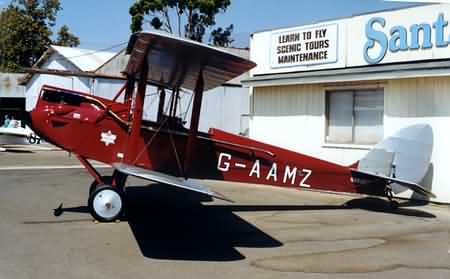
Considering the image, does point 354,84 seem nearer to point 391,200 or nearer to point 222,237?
point 391,200

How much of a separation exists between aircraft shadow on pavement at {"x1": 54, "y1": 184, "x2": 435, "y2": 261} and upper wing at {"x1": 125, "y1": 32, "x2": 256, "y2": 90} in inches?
95.9

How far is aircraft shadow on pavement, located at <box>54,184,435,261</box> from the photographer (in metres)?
7.02

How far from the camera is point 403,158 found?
1047cm

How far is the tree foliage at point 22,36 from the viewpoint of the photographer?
47.6 meters

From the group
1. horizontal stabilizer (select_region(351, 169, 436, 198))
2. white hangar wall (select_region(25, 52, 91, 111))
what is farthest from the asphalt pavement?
white hangar wall (select_region(25, 52, 91, 111))

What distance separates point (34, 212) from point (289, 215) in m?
4.56

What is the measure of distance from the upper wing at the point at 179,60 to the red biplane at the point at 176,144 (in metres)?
0.02

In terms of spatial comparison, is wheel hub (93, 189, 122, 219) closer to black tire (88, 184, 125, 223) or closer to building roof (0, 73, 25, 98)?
black tire (88, 184, 125, 223)

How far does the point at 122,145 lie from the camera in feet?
29.7

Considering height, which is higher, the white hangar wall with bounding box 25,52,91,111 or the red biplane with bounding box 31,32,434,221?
the white hangar wall with bounding box 25,52,91,111

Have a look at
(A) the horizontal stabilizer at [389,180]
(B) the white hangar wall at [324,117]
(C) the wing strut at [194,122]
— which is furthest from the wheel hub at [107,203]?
(B) the white hangar wall at [324,117]

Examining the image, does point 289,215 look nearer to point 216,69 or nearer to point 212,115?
point 216,69

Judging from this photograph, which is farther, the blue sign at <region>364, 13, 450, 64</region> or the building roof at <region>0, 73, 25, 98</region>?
the building roof at <region>0, 73, 25, 98</region>

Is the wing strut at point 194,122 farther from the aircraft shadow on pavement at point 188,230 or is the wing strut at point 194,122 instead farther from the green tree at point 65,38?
the green tree at point 65,38
